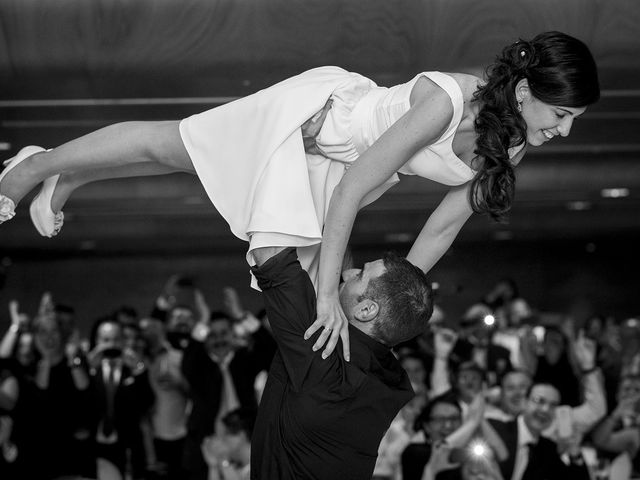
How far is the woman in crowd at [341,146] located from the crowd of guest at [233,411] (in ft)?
8.67

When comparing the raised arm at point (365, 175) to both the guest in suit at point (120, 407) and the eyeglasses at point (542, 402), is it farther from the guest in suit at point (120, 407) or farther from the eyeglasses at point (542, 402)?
the guest in suit at point (120, 407)

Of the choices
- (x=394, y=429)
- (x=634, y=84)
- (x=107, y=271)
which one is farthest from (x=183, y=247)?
(x=634, y=84)

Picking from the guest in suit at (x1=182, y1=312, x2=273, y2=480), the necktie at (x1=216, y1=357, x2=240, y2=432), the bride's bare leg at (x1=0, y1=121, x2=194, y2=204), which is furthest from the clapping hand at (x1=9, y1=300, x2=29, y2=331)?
the bride's bare leg at (x1=0, y1=121, x2=194, y2=204)

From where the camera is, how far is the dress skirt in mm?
2254

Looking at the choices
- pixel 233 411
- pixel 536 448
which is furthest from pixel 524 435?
pixel 233 411

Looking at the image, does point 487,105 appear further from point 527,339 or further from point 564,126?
point 527,339

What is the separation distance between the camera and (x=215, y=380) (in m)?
5.98

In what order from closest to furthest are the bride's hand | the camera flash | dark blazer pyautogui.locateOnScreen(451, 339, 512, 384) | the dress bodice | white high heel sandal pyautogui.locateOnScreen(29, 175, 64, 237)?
the bride's hand → the dress bodice → white high heel sandal pyautogui.locateOnScreen(29, 175, 64, 237) → the camera flash → dark blazer pyautogui.locateOnScreen(451, 339, 512, 384)

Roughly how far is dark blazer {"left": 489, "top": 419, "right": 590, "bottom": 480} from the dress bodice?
3.02 m

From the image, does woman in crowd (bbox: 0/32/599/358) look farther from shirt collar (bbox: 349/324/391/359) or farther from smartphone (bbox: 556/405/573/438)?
smartphone (bbox: 556/405/573/438)

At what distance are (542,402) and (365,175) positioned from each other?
3487mm

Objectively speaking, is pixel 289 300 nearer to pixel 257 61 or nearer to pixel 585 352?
pixel 257 61

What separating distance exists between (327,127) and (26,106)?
302 cm

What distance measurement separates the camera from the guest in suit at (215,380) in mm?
5805
